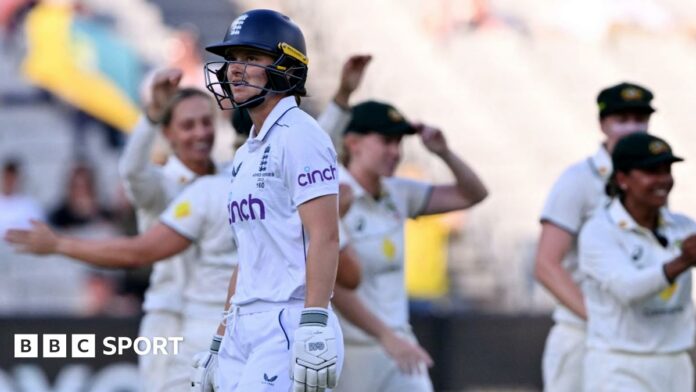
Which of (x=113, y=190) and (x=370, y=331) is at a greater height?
(x=113, y=190)

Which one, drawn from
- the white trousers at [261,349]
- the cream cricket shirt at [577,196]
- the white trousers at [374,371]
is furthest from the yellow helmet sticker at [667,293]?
the white trousers at [261,349]

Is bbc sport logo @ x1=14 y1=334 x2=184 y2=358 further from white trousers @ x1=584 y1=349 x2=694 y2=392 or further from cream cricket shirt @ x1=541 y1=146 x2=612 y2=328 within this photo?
white trousers @ x1=584 y1=349 x2=694 y2=392

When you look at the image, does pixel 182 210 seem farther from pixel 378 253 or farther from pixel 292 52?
pixel 292 52

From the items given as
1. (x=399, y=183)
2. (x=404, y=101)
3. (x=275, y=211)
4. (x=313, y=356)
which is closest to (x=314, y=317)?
(x=313, y=356)

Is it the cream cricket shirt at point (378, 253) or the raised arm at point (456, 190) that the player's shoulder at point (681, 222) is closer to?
the raised arm at point (456, 190)

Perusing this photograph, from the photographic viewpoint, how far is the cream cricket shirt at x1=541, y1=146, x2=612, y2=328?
24.9ft

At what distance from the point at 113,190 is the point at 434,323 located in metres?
4.90

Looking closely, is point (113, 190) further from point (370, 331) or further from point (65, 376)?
point (370, 331)

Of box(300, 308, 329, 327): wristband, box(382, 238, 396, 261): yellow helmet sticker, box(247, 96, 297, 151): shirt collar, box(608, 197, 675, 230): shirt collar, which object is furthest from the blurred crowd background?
box(300, 308, 329, 327): wristband

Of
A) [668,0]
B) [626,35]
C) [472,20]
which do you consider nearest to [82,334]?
[472,20]

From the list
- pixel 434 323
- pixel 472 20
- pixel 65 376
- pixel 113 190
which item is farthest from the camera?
pixel 472 20

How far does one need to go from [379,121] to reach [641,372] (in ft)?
5.83

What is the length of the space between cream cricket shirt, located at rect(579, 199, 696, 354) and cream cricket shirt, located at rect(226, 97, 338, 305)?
85.4 inches

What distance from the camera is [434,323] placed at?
11.1 metres
